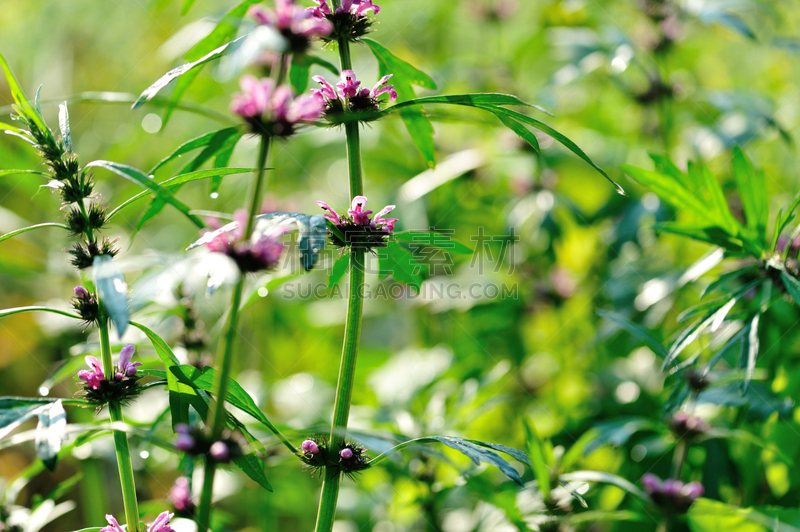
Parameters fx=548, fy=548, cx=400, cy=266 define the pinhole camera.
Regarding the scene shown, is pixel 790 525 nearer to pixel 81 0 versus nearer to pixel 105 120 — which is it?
pixel 105 120

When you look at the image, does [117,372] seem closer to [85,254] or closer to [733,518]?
[85,254]

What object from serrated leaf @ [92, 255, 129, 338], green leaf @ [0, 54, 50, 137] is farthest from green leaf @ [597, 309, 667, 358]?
green leaf @ [0, 54, 50, 137]

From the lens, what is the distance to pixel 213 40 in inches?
27.4

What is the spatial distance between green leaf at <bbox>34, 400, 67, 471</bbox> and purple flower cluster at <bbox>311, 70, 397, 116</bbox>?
1.57 feet

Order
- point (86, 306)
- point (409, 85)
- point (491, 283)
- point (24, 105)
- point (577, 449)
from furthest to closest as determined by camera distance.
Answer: point (491, 283)
point (577, 449)
point (409, 85)
point (86, 306)
point (24, 105)

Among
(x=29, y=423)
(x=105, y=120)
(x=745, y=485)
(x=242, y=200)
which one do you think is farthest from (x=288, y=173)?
(x=745, y=485)

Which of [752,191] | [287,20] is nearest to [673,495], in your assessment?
[752,191]

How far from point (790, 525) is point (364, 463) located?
2.60ft

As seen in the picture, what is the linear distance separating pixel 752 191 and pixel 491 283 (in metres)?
0.91

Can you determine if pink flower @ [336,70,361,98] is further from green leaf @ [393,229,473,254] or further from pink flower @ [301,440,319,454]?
pink flower @ [301,440,319,454]

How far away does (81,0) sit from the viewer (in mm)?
2809

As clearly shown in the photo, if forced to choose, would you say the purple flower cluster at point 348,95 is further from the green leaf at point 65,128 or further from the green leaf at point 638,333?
the green leaf at point 638,333

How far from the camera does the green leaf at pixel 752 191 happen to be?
2.92 feet

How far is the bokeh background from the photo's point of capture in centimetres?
128
